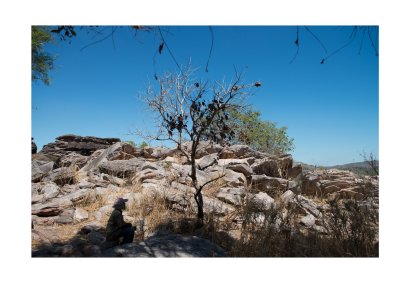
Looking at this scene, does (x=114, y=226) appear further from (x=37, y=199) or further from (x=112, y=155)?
(x=112, y=155)

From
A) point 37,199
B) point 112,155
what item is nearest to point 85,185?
point 37,199

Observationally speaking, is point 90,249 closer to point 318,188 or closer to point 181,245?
point 181,245

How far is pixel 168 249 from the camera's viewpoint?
3023 millimetres

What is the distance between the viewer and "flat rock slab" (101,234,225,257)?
2875 millimetres

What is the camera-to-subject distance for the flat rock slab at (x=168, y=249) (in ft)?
9.43

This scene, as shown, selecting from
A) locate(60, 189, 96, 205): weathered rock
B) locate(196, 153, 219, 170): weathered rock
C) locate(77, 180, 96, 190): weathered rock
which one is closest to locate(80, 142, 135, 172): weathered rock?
locate(77, 180, 96, 190): weathered rock

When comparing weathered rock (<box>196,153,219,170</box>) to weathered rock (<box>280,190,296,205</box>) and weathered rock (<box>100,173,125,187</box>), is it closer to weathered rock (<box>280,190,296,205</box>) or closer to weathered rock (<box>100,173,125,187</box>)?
weathered rock (<box>100,173,125,187</box>)

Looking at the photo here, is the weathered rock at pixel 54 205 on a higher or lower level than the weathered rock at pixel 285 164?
lower

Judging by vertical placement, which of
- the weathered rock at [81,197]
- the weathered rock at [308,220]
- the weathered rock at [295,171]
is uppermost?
the weathered rock at [295,171]

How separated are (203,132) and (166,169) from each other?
267 cm

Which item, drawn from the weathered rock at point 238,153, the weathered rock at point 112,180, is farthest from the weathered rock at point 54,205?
the weathered rock at point 238,153

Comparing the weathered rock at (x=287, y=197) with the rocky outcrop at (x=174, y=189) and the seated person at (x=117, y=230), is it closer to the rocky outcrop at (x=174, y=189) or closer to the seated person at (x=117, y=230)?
the rocky outcrop at (x=174, y=189)

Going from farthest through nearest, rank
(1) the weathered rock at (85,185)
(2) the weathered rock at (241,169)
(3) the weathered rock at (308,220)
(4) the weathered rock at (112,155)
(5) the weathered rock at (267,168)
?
1. (4) the weathered rock at (112,155)
2. (5) the weathered rock at (267,168)
3. (2) the weathered rock at (241,169)
4. (1) the weathered rock at (85,185)
5. (3) the weathered rock at (308,220)
